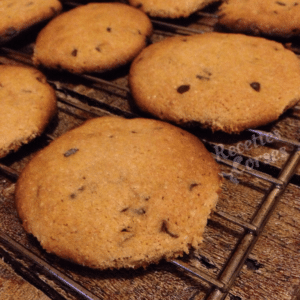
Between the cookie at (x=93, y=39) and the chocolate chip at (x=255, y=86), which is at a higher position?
the chocolate chip at (x=255, y=86)

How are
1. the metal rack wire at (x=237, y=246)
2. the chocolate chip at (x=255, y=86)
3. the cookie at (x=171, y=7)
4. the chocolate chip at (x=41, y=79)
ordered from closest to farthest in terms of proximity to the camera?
1. the metal rack wire at (x=237, y=246)
2. the chocolate chip at (x=255, y=86)
3. the chocolate chip at (x=41, y=79)
4. the cookie at (x=171, y=7)

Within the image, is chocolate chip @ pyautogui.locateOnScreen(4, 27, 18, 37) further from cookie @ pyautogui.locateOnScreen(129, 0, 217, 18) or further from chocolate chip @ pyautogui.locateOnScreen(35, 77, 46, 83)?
cookie @ pyautogui.locateOnScreen(129, 0, 217, 18)

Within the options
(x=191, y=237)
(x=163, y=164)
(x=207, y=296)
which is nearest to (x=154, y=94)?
(x=163, y=164)

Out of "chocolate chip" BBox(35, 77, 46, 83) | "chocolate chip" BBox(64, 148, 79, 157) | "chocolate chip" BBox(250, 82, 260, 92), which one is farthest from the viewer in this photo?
"chocolate chip" BBox(35, 77, 46, 83)

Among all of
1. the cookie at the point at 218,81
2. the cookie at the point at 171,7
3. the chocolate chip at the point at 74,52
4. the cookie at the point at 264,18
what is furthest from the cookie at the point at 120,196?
the cookie at the point at 171,7

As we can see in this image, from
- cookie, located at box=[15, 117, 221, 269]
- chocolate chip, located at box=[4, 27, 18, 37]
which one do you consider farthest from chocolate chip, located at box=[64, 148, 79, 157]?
chocolate chip, located at box=[4, 27, 18, 37]

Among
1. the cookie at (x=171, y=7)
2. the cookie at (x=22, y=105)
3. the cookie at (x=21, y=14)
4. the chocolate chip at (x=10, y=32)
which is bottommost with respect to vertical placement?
the cookie at (x=22, y=105)

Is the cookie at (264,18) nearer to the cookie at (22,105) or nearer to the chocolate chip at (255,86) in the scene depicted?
the chocolate chip at (255,86)
